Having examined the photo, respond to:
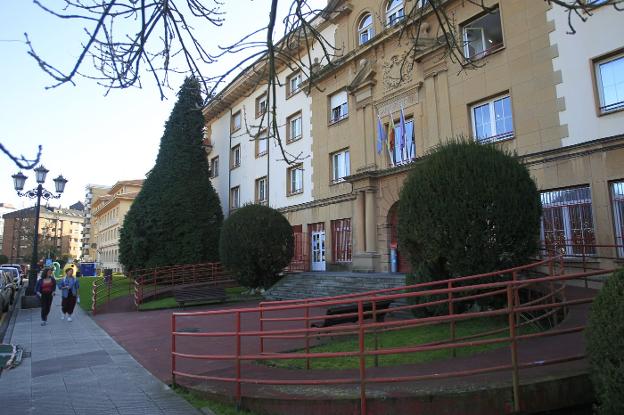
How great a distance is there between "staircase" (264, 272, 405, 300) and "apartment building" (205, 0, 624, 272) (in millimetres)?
1868

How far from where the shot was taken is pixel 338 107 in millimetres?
22891

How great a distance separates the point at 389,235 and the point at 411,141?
3.96 metres

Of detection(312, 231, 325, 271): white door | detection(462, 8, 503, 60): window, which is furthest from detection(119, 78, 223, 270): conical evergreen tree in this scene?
detection(462, 8, 503, 60): window

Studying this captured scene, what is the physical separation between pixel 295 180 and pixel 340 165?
13.3 ft

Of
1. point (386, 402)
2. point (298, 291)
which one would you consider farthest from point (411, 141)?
point (386, 402)

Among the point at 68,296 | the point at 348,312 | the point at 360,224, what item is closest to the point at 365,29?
the point at 360,224

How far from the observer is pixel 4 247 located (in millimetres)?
106312

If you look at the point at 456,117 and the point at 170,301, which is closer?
the point at 456,117

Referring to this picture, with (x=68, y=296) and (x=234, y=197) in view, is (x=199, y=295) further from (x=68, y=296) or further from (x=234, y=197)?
(x=234, y=197)

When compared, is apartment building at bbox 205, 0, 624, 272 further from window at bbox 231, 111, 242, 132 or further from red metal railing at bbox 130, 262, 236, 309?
window at bbox 231, 111, 242, 132

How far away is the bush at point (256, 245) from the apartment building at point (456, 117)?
3.28 metres

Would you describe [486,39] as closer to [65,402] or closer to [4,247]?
[65,402]

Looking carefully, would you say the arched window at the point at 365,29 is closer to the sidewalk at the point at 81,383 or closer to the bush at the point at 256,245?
the bush at the point at 256,245

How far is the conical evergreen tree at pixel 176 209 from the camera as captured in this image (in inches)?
1093
